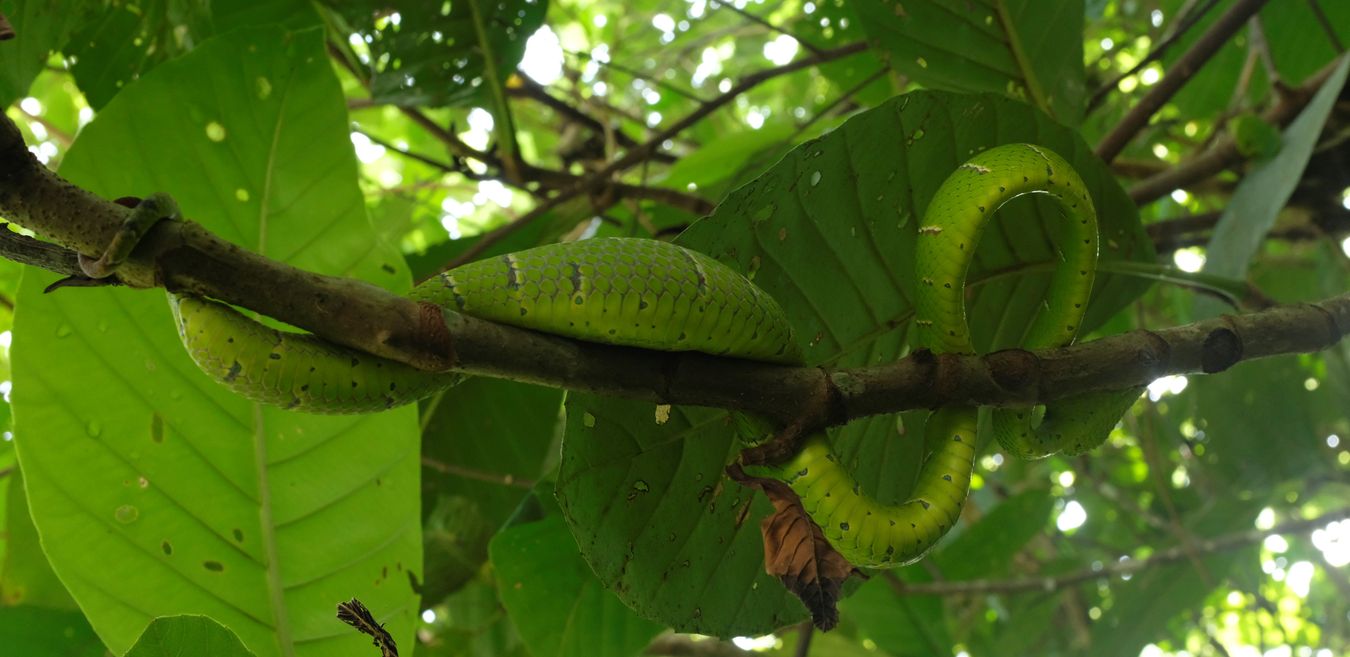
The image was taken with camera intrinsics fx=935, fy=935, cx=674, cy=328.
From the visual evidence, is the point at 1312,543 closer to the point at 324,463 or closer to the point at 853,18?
the point at 853,18

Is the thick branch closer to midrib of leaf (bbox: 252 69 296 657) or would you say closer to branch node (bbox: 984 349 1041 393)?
branch node (bbox: 984 349 1041 393)

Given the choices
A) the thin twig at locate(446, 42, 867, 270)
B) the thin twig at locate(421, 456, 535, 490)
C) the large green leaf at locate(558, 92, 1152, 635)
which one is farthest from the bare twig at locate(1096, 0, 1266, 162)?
the thin twig at locate(421, 456, 535, 490)

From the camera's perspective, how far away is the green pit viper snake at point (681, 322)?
819 mm

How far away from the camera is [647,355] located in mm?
918

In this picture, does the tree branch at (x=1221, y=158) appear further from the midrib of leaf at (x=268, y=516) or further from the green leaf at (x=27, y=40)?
the green leaf at (x=27, y=40)

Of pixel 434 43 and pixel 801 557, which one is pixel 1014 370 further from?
pixel 434 43

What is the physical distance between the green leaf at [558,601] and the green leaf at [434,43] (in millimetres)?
1118

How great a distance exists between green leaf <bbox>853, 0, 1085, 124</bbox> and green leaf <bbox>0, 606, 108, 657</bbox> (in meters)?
1.66

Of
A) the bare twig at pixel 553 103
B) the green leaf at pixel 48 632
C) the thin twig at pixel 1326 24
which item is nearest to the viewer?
the green leaf at pixel 48 632

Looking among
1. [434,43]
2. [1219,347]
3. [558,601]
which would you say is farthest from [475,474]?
[1219,347]

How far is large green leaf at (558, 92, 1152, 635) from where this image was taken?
1.17m

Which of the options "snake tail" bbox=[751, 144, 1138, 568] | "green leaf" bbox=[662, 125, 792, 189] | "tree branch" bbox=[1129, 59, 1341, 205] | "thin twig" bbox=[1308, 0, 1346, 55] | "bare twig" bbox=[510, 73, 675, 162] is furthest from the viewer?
"bare twig" bbox=[510, 73, 675, 162]

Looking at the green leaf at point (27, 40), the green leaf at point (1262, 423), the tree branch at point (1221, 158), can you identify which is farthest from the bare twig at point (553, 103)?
the green leaf at point (1262, 423)

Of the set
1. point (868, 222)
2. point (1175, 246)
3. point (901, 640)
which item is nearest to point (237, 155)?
point (868, 222)
